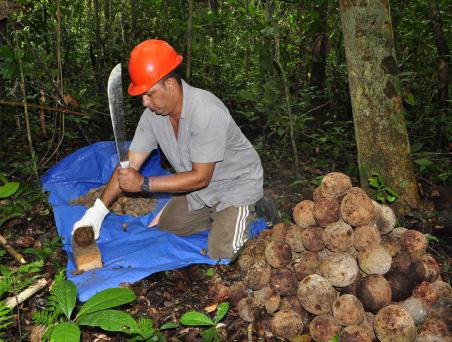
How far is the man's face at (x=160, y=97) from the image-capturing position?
3125 mm

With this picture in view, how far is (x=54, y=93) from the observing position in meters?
5.01

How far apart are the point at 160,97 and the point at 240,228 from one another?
1.28 metres

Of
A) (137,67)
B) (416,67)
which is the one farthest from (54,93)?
(416,67)

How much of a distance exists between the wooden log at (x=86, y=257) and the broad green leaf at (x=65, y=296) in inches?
46.9

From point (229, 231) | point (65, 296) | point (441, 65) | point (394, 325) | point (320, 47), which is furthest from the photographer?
point (320, 47)

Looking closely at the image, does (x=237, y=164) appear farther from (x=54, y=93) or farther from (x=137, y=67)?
(x=54, y=93)

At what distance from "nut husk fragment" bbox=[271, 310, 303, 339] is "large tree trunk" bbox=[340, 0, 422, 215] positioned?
1.44 meters

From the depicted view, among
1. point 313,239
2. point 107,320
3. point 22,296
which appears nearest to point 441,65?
point 313,239

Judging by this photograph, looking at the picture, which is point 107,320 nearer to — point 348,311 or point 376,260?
point 348,311

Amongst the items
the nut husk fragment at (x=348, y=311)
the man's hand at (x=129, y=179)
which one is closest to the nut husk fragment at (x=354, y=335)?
the nut husk fragment at (x=348, y=311)

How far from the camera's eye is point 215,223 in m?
3.74

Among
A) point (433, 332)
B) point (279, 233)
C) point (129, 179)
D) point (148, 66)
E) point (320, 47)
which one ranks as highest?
point (148, 66)

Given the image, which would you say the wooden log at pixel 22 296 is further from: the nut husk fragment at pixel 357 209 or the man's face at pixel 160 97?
the nut husk fragment at pixel 357 209

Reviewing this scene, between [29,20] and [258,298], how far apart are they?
16.5ft
